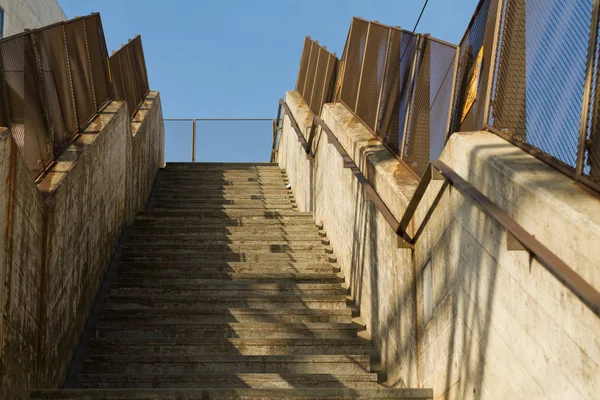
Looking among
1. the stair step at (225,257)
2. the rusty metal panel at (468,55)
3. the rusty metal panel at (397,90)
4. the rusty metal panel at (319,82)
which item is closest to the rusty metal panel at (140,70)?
the rusty metal panel at (319,82)

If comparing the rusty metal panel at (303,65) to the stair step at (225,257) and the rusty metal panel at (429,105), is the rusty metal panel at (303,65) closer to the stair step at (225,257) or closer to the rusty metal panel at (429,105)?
the stair step at (225,257)

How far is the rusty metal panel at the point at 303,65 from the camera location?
1579 centimetres

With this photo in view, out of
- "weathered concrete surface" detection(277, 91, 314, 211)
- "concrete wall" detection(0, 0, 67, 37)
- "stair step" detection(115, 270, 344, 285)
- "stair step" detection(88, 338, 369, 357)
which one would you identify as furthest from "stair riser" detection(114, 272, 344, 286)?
"concrete wall" detection(0, 0, 67, 37)

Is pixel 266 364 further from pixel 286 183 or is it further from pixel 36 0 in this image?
pixel 36 0

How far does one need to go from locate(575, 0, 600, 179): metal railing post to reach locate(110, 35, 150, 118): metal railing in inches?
300

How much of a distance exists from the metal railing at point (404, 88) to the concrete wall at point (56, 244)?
3.01 m

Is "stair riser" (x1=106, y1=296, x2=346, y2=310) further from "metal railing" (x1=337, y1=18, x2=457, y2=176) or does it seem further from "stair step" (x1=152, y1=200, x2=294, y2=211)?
"stair step" (x1=152, y1=200, x2=294, y2=211)

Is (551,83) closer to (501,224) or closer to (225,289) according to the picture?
(501,224)

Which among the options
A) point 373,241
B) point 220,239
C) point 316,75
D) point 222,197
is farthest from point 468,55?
point 316,75

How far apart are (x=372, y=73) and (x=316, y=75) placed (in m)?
4.80

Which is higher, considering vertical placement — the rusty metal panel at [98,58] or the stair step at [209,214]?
the rusty metal panel at [98,58]

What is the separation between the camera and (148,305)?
24.2 ft

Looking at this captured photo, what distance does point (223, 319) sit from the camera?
23.2 feet

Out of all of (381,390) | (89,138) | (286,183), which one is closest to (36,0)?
(286,183)
